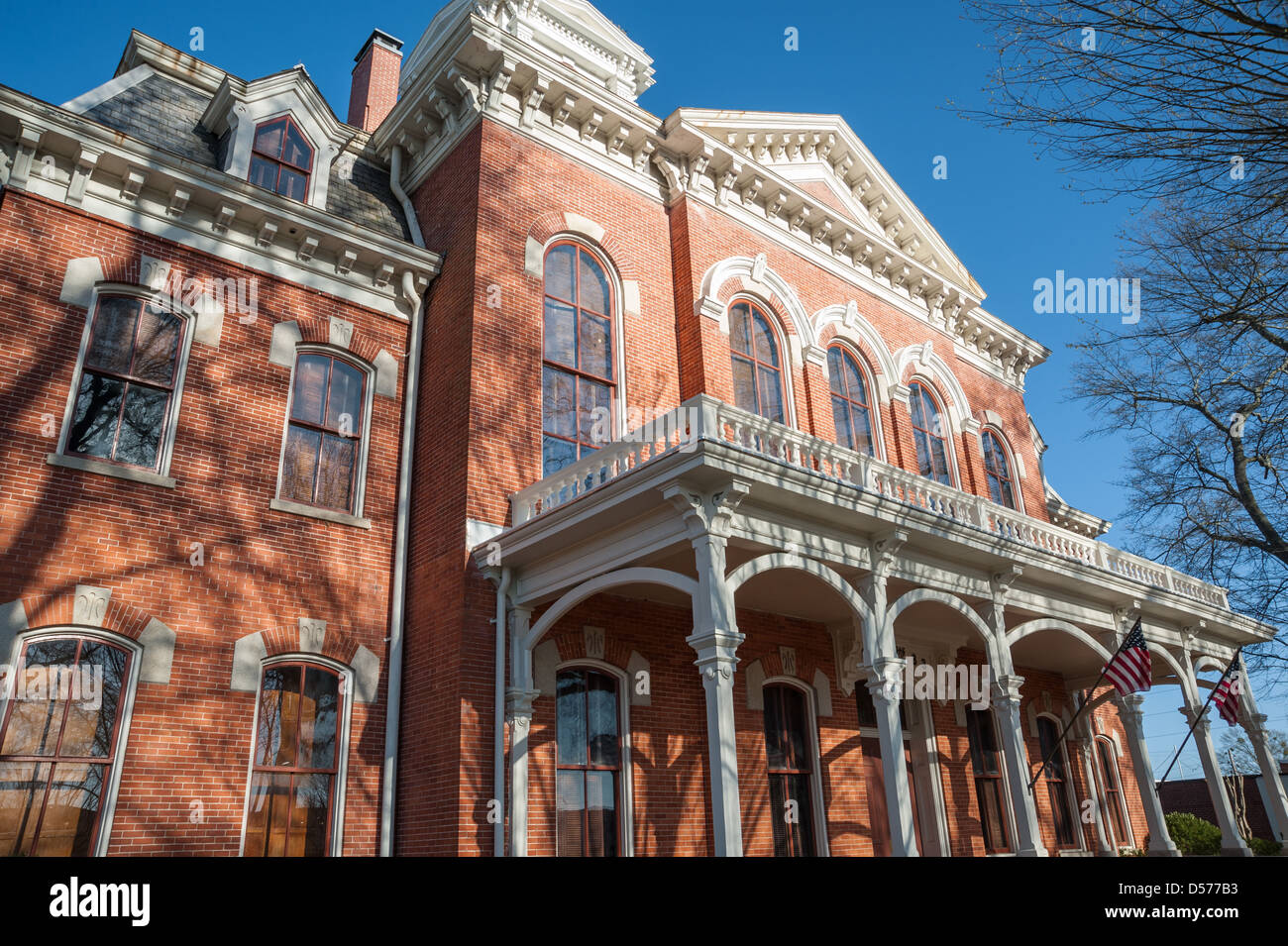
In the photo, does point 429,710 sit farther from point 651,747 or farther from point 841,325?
point 841,325

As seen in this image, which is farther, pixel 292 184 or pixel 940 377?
pixel 940 377

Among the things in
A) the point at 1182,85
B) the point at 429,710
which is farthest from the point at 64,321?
the point at 1182,85

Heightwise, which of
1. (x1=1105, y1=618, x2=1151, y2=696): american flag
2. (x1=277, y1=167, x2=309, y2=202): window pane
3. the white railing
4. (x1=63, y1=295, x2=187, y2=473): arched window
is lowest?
(x1=1105, y1=618, x2=1151, y2=696): american flag

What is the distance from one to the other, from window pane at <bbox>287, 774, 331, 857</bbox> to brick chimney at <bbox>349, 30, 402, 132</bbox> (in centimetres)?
1308

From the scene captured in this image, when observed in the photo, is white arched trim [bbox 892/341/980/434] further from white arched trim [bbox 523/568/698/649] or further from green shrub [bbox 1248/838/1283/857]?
white arched trim [bbox 523/568/698/649]

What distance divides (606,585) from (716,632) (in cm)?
152

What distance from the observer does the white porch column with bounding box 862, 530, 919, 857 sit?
966 centimetres

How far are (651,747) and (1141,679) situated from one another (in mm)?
6968

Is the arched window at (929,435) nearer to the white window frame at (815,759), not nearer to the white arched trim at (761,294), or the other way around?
→ the white arched trim at (761,294)

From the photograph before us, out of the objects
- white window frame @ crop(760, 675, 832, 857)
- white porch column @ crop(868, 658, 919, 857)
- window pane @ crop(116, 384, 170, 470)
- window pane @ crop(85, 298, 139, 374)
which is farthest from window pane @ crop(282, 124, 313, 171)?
white porch column @ crop(868, 658, 919, 857)

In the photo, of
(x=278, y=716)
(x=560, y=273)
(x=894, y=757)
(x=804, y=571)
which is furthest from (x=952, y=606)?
(x=278, y=716)

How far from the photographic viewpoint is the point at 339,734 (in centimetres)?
1031

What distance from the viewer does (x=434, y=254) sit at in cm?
1288

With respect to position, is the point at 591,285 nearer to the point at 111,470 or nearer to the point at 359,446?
the point at 359,446
